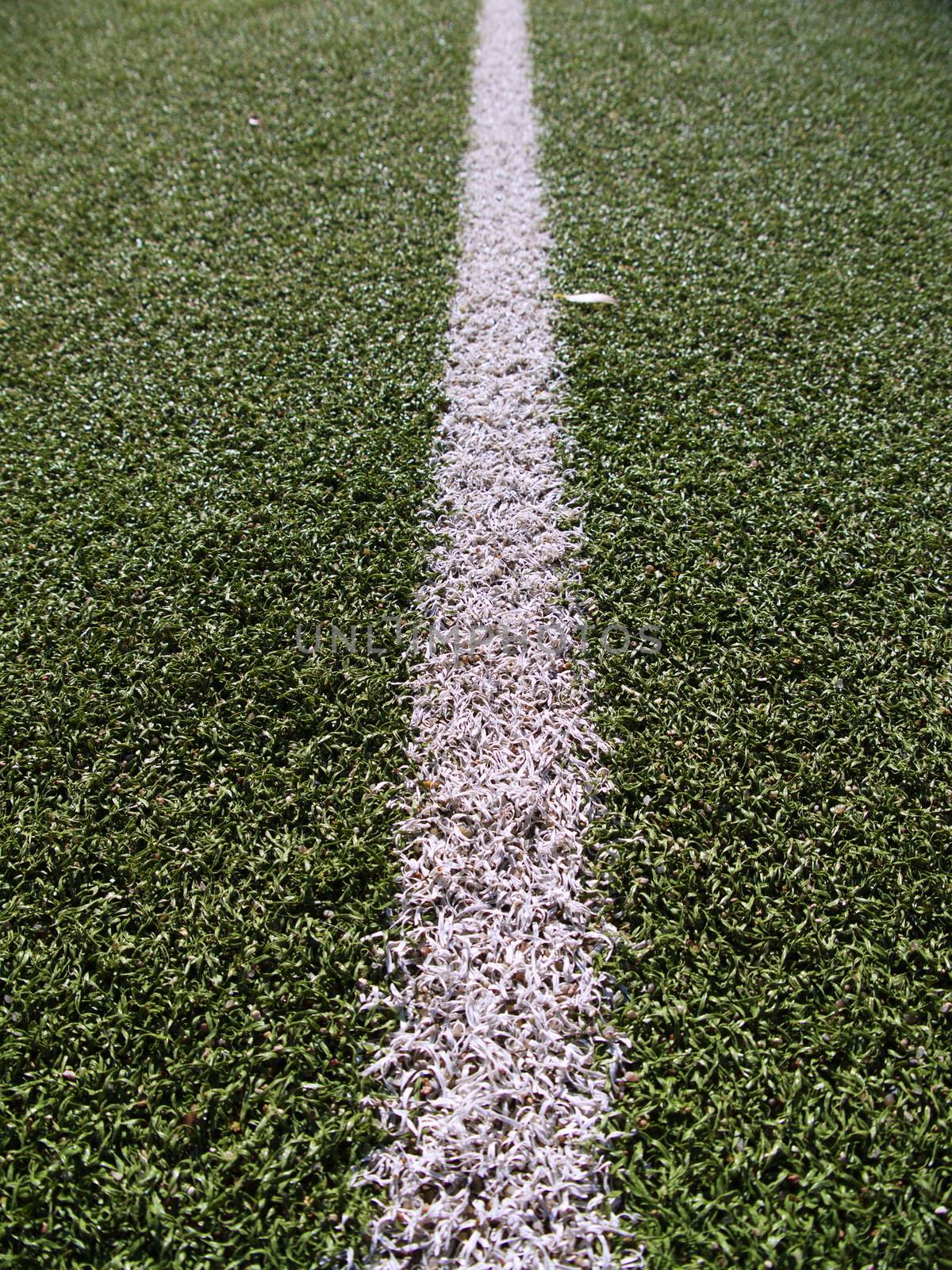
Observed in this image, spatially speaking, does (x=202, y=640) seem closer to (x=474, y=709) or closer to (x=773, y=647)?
(x=474, y=709)

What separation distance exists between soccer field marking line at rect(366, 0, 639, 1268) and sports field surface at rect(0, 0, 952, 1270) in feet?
0.03

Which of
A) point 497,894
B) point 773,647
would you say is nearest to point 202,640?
point 497,894

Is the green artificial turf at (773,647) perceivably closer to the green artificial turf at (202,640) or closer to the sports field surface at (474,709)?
the sports field surface at (474,709)

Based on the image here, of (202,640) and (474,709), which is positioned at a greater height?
(202,640)

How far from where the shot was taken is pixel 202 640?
2158 mm

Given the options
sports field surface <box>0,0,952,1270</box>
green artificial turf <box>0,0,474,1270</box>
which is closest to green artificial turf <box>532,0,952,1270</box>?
sports field surface <box>0,0,952,1270</box>

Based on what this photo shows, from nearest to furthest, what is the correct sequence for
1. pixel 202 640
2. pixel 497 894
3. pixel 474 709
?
pixel 497 894
pixel 474 709
pixel 202 640

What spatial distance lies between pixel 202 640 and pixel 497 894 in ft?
3.56

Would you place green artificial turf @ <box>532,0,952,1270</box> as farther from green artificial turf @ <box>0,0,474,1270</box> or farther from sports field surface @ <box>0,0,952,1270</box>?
green artificial turf @ <box>0,0,474,1270</box>

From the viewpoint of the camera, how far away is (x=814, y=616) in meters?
2.21

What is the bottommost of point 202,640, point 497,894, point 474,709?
point 497,894

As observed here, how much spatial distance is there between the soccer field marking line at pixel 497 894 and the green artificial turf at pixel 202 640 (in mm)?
96

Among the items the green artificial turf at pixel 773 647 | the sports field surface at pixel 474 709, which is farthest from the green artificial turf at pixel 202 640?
the green artificial turf at pixel 773 647

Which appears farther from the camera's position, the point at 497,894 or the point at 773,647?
the point at 773,647
